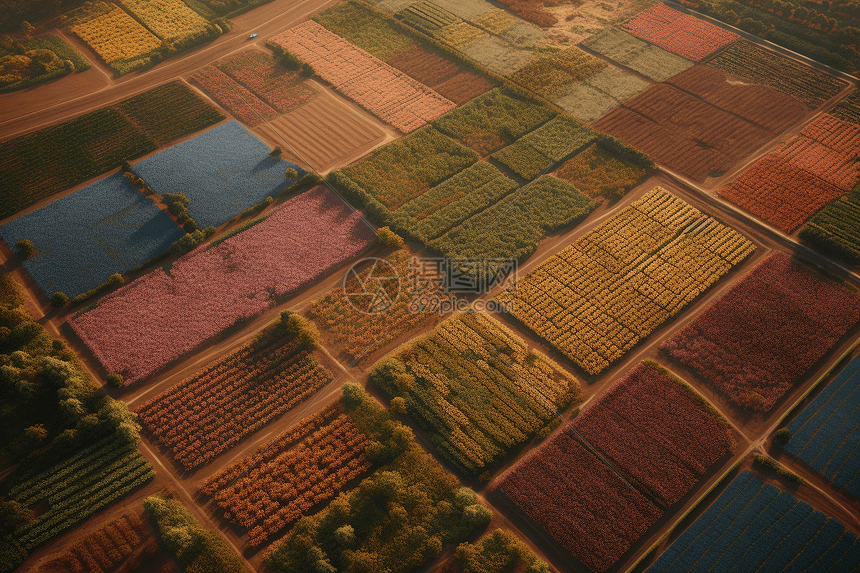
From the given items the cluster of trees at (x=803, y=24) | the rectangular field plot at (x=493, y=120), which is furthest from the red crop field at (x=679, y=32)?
the rectangular field plot at (x=493, y=120)

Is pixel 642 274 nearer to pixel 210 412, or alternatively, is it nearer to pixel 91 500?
pixel 210 412

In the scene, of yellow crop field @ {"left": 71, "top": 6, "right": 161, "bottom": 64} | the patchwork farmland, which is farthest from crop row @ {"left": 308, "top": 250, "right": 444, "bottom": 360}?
yellow crop field @ {"left": 71, "top": 6, "right": 161, "bottom": 64}

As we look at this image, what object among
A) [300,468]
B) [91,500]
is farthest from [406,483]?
[91,500]

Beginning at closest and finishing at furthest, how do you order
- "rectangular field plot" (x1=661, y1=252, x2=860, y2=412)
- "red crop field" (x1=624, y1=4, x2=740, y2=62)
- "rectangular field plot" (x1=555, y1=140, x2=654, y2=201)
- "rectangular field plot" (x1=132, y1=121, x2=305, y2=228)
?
"rectangular field plot" (x1=661, y1=252, x2=860, y2=412)
"rectangular field plot" (x1=132, y1=121, x2=305, y2=228)
"rectangular field plot" (x1=555, y1=140, x2=654, y2=201)
"red crop field" (x1=624, y1=4, x2=740, y2=62)

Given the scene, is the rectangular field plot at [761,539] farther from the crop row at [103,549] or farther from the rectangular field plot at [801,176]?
the crop row at [103,549]

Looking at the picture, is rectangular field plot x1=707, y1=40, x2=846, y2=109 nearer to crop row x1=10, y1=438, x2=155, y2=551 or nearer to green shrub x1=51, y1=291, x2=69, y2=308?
green shrub x1=51, y1=291, x2=69, y2=308

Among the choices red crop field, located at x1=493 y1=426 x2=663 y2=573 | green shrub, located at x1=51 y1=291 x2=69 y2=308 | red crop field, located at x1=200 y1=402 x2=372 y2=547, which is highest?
green shrub, located at x1=51 y1=291 x2=69 y2=308
